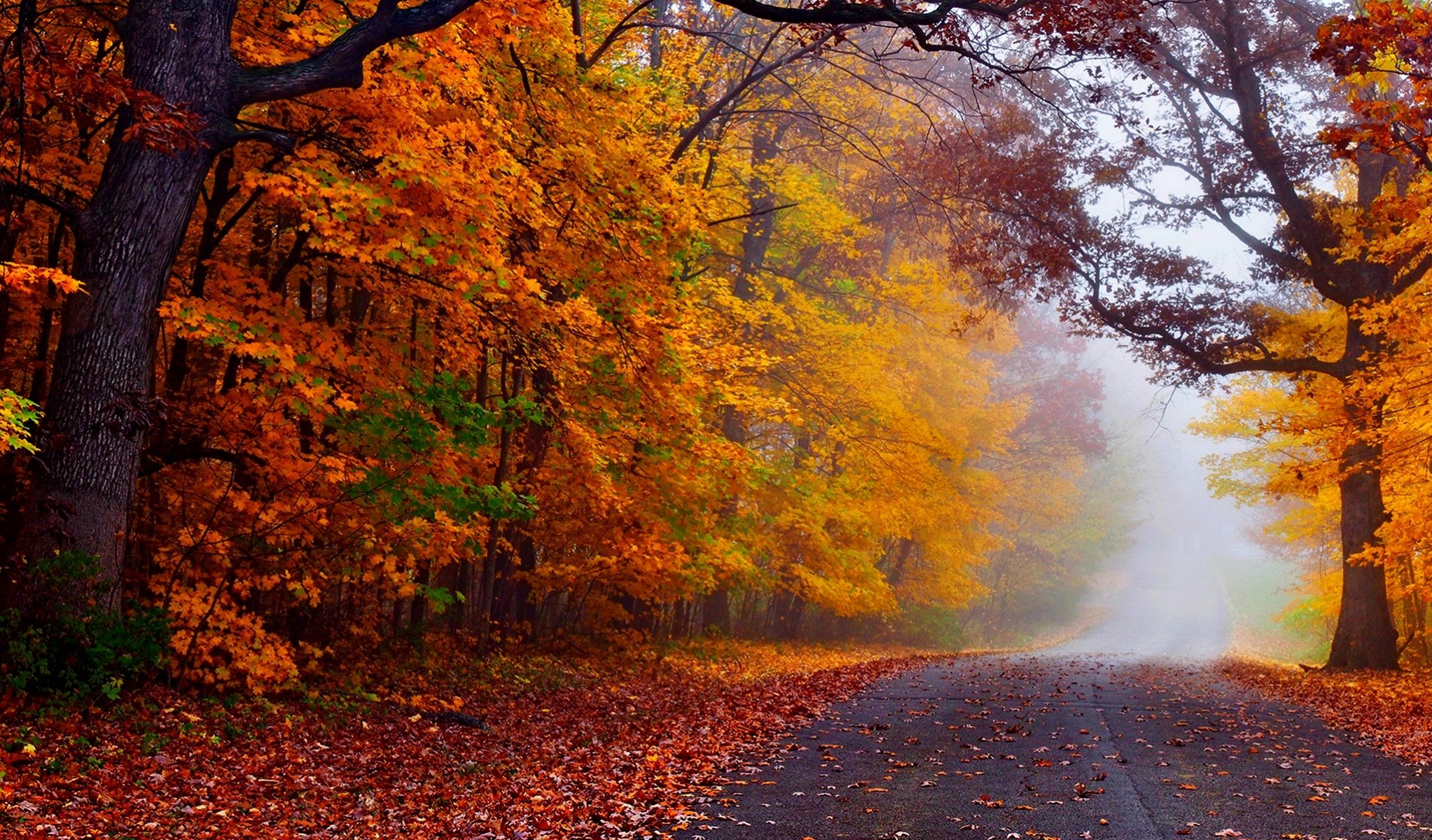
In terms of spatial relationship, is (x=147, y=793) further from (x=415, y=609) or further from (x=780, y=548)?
(x=780, y=548)

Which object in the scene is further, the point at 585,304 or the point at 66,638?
the point at 585,304

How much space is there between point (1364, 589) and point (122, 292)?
1906 centimetres

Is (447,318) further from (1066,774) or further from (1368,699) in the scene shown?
(1368,699)

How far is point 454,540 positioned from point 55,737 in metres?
4.45

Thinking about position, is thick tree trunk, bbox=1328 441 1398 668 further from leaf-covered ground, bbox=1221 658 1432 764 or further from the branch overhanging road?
the branch overhanging road

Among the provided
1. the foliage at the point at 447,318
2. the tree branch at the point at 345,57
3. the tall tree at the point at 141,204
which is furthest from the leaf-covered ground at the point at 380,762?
the tree branch at the point at 345,57

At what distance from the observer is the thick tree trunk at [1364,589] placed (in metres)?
17.8

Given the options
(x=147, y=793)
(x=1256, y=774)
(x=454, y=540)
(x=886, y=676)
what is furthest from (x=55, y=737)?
(x=886, y=676)

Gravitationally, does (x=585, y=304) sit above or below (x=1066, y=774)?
above

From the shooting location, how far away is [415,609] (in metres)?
14.7

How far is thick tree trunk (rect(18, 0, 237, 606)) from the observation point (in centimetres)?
773

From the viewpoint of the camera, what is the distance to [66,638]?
25.3 ft

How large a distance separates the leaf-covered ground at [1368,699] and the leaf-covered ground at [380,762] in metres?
5.68

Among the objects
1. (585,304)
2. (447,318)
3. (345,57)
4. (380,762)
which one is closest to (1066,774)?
(380,762)
